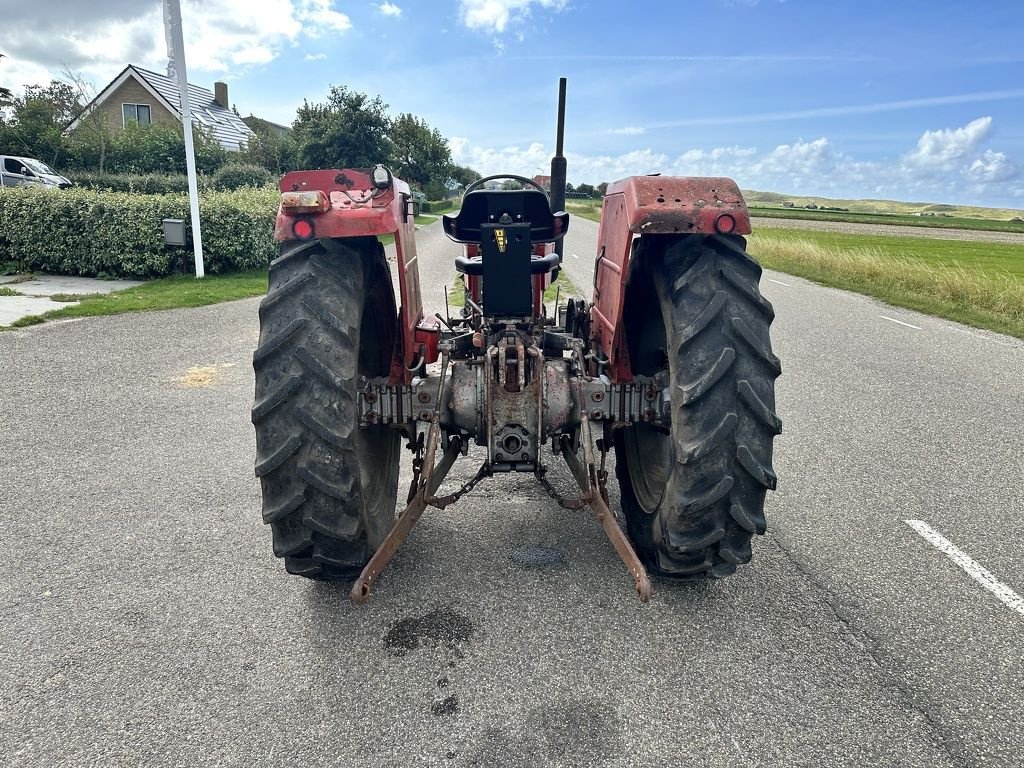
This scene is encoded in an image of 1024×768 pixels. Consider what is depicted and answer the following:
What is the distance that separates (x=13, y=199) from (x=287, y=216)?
539 inches

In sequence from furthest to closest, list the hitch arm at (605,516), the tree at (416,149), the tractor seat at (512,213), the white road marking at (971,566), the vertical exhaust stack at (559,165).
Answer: the tree at (416,149)
the vertical exhaust stack at (559,165)
the tractor seat at (512,213)
the white road marking at (971,566)
the hitch arm at (605,516)

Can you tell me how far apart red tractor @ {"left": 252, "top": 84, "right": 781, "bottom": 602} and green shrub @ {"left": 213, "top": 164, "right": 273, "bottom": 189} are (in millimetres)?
24931

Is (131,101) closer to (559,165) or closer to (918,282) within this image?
(918,282)

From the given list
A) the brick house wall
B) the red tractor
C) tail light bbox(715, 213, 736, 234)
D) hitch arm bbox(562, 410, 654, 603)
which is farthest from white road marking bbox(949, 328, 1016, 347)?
the brick house wall

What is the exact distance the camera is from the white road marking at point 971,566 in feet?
10.7

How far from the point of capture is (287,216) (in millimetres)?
2842

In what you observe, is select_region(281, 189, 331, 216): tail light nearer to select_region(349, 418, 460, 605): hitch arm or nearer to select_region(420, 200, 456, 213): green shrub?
select_region(349, 418, 460, 605): hitch arm

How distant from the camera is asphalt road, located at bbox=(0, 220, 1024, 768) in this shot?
2324 millimetres

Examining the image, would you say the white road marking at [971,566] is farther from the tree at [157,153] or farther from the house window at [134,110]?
the house window at [134,110]

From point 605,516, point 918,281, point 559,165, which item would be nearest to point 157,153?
point 918,281

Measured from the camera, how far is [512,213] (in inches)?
163

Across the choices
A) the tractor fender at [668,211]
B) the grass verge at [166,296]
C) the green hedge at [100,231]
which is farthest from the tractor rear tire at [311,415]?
the green hedge at [100,231]

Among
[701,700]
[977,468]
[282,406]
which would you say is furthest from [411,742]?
[977,468]

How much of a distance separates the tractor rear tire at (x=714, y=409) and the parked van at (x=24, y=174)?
26.2m
